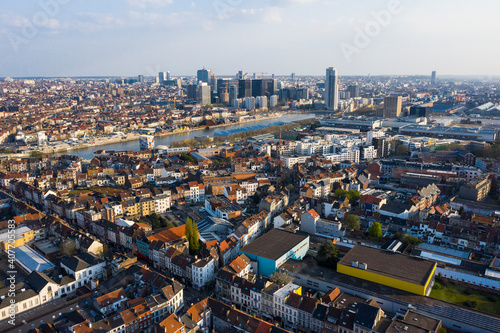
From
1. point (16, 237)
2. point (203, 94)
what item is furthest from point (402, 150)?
point (203, 94)

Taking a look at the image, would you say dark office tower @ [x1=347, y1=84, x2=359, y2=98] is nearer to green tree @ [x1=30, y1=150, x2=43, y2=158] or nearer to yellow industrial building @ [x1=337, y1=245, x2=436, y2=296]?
green tree @ [x1=30, y1=150, x2=43, y2=158]

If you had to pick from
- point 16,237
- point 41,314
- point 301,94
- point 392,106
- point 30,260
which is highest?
point 301,94

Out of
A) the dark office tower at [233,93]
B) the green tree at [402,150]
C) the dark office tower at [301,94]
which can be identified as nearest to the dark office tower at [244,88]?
the dark office tower at [233,93]

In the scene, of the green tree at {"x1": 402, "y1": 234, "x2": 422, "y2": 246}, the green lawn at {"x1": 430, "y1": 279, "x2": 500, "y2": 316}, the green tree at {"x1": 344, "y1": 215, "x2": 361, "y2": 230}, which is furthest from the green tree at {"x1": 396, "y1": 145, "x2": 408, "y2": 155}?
the green lawn at {"x1": 430, "y1": 279, "x2": 500, "y2": 316}

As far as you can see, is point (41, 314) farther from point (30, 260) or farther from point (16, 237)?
point (16, 237)

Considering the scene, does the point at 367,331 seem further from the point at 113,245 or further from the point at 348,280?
the point at 113,245
